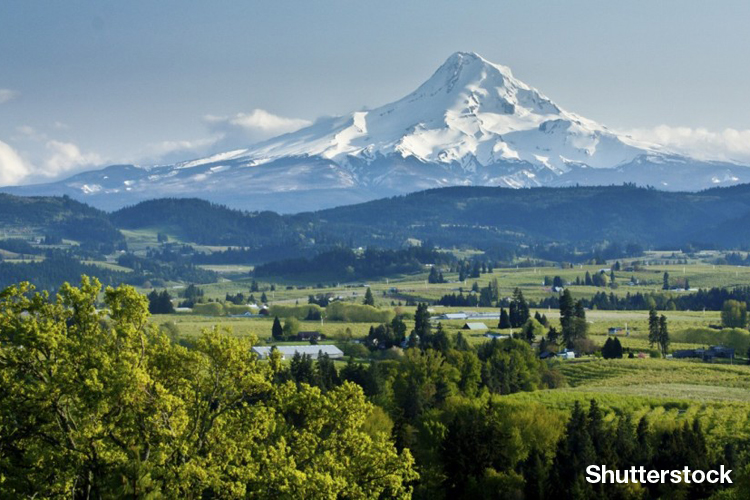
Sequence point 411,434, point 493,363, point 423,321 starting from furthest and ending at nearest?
point 423,321
point 493,363
point 411,434

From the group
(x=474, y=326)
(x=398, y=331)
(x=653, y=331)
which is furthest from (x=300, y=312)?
(x=653, y=331)

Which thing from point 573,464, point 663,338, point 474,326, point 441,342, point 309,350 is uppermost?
point 573,464

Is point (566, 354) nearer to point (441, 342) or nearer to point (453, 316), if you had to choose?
point (441, 342)

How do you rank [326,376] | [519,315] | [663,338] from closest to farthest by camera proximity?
[326,376] < [663,338] < [519,315]

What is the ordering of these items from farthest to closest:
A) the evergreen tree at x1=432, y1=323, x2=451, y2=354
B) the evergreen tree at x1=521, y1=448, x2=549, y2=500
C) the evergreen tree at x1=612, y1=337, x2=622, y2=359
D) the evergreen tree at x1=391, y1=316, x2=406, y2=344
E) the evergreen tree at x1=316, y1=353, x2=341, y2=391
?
the evergreen tree at x1=391, y1=316, x2=406, y2=344 → the evergreen tree at x1=612, y1=337, x2=622, y2=359 → the evergreen tree at x1=432, y1=323, x2=451, y2=354 → the evergreen tree at x1=316, y1=353, x2=341, y2=391 → the evergreen tree at x1=521, y1=448, x2=549, y2=500

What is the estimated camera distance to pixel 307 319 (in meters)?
192

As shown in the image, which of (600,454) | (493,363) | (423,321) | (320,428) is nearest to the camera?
(320,428)

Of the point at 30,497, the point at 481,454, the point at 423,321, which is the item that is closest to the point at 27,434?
the point at 30,497

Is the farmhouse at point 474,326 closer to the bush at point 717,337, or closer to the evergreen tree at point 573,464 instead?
the bush at point 717,337

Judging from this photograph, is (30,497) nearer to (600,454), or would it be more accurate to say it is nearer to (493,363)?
(600,454)

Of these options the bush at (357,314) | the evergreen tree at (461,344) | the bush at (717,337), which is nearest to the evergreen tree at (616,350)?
the evergreen tree at (461,344)

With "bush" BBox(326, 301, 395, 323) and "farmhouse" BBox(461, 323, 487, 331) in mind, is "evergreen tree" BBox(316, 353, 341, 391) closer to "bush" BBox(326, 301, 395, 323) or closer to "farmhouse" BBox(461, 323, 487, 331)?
"farmhouse" BBox(461, 323, 487, 331)

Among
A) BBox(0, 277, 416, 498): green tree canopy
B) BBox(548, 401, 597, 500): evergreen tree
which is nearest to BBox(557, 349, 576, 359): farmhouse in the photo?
BBox(548, 401, 597, 500): evergreen tree

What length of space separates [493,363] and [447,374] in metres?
10.0
